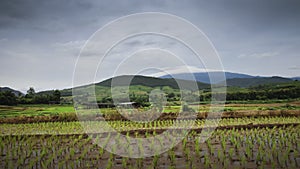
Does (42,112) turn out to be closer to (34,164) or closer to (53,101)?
(53,101)

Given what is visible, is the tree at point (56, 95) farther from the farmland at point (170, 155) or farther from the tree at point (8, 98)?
the farmland at point (170, 155)

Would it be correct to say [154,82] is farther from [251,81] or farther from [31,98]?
[31,98]

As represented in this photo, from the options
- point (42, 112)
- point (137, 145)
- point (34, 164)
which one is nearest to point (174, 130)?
point (137, 145)

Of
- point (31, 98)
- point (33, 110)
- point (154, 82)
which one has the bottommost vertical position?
point (33, 110)

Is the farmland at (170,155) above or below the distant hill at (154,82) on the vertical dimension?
below


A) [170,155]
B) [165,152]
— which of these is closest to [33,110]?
[165,152]

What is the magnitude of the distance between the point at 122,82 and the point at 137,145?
11914 millimetres

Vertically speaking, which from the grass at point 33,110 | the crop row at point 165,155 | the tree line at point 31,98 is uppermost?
the tree line at point 31,98

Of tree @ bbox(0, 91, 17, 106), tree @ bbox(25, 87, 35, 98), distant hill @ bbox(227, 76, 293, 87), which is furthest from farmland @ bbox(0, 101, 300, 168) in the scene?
A: distant hill @ bbox(227, 76, 293, 87)

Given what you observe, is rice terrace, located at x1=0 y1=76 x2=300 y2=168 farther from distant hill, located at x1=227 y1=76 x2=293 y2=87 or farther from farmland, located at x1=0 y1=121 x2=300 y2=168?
distant hill, located at x1=227 y1=76 x2=293 y2=87

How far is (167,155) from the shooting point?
550cm

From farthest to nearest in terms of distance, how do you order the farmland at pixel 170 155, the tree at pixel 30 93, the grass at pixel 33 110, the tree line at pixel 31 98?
1. the tree at pixel 30 93
2. the tree line at pixel 31 98
3. the grass at pixel 33 110
4. the farmland at pixel 170 155

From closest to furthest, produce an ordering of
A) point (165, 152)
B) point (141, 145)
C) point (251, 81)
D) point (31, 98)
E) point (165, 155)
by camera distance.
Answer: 1. point (165, 155)
2. point (165, 152)
3. point (141, 145)
4. point (31, 98)
5. point (251, 81)

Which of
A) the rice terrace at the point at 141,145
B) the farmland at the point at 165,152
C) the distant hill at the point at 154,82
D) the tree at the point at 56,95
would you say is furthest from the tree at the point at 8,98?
the distant hill at the point at 154,82
